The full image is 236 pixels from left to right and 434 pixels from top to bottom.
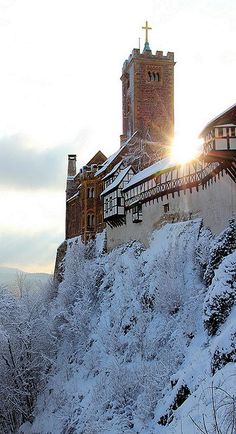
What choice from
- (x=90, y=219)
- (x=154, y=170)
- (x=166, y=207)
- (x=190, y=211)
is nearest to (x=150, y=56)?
(x=90, y=219)

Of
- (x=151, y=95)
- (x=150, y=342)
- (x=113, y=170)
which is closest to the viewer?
(x=150, y=342)

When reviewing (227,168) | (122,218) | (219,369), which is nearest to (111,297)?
(122,218)

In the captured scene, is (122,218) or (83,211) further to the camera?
(83,211)

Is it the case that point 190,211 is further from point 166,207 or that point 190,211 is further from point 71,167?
point 71,167

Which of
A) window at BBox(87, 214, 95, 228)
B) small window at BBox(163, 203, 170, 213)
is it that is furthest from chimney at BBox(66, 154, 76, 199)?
small window at BBox(163, 203, 170, 213)

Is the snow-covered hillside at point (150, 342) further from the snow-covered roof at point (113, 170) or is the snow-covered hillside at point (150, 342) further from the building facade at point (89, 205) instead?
the building facade at point (89, 205)

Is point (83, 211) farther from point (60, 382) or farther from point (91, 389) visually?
point (91, 389)

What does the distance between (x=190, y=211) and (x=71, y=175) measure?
39525 mm

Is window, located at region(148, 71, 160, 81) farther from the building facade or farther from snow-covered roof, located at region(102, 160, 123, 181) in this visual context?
snow-covered roof, located at region(102, 160, 123, 181)

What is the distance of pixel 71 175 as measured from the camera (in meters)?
71.7

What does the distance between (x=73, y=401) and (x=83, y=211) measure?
96.2 feet

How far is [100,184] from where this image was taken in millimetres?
57625

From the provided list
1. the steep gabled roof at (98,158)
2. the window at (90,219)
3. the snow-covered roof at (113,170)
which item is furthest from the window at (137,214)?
the steep gabled roof at (98,158)

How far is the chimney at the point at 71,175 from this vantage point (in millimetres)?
69250
